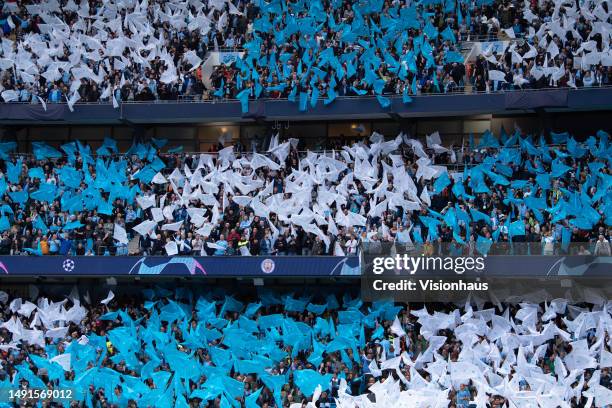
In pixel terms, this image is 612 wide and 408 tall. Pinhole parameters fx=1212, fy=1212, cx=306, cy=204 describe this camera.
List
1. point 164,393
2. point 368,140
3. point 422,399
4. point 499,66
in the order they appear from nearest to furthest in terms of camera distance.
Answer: point 422,399, point 164,393, point 499,66, point 368,140

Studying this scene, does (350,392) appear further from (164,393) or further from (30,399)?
(30,399)

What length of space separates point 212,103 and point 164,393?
10.8 m

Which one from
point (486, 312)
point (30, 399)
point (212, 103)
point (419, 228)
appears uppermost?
point (212, 103)

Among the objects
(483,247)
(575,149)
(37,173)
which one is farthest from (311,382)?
(37,173)

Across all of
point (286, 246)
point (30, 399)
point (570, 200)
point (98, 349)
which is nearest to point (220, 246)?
point (286, 246)

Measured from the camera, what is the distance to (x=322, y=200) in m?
34.0

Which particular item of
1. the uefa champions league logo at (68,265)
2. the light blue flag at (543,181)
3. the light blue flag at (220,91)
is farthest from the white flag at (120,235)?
the light blue flag at (543,181)

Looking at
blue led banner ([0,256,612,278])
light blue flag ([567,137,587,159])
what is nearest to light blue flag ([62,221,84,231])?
blue led banner ([0,256,612,278])

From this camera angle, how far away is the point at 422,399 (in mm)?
28125

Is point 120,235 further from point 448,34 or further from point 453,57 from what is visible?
point 448,34

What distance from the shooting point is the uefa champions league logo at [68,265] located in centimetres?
3462

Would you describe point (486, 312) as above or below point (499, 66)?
below

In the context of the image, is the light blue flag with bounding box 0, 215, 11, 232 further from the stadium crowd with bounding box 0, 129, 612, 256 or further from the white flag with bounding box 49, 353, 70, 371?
the white flag with bounding box 49, 353, 70, 371
